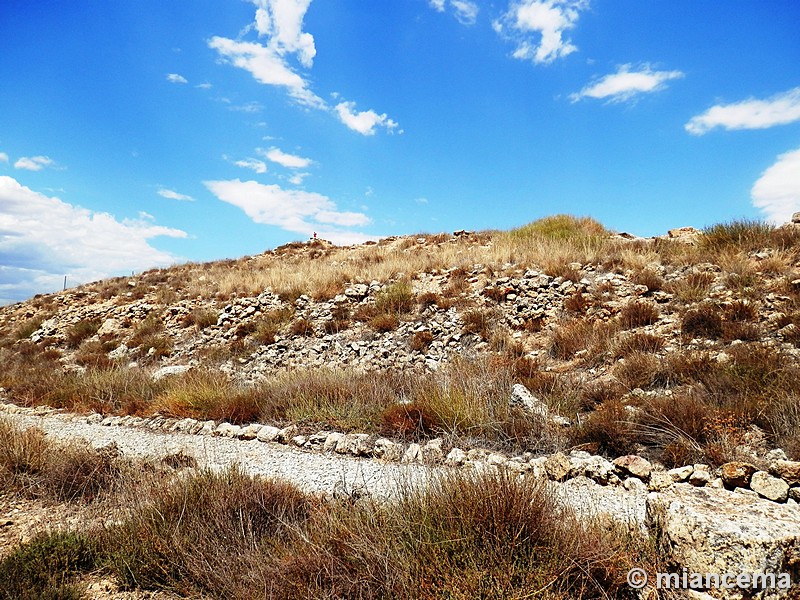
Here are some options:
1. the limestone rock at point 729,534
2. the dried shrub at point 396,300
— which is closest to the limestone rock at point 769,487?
the limestone rock at point 729,534

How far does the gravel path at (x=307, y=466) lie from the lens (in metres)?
3.77

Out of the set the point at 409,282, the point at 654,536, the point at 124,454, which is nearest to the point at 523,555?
the point at 654,536

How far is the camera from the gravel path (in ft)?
12.4

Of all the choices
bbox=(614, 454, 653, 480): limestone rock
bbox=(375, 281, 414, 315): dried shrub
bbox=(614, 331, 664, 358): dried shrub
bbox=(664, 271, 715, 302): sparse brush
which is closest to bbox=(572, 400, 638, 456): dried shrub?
bbox=(614, 454, 653, 480): limestone rock

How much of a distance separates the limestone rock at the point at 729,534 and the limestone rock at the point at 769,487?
1.21 feet

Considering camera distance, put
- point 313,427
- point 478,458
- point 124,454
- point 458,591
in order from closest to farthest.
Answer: point 458,591, point 478,458, point 124,454, point 313,427

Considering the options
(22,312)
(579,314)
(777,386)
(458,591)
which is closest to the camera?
(458,591)

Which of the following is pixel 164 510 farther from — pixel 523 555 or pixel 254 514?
pixel 523 555

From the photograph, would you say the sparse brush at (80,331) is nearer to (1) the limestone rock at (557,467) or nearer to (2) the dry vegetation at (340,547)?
(2) the dry vegetation at (340,547)

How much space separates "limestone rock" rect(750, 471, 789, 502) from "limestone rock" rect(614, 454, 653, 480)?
1.04 meters

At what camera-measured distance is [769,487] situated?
10.4ft

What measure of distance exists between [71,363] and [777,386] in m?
16.6

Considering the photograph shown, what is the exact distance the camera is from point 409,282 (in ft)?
44.3

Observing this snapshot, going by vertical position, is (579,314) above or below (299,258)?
below
